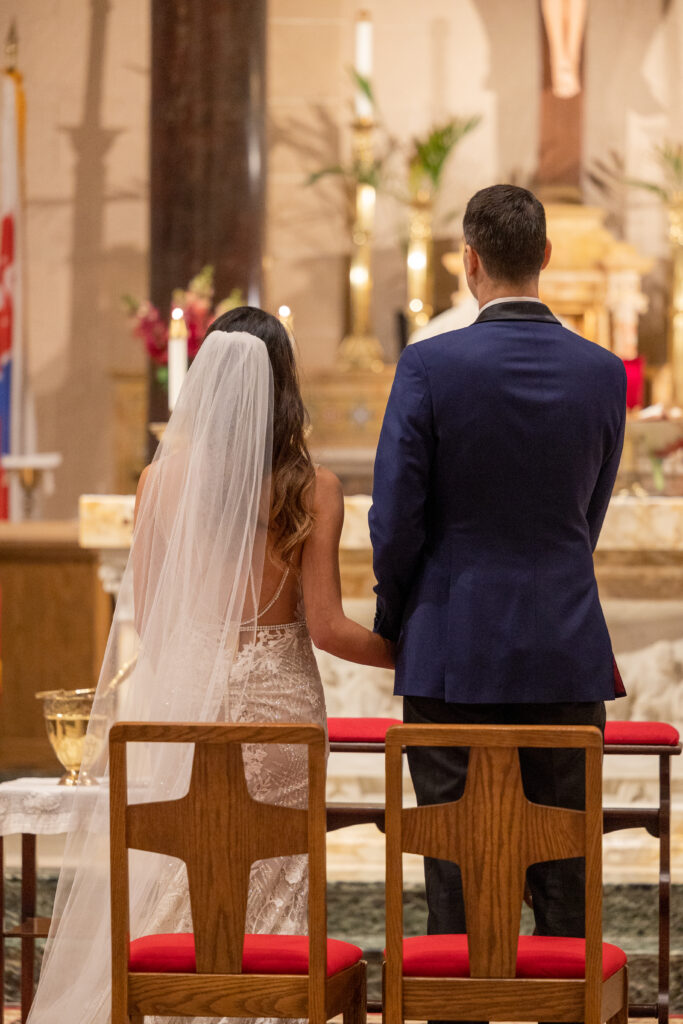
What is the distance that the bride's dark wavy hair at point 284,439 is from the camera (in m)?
2.86

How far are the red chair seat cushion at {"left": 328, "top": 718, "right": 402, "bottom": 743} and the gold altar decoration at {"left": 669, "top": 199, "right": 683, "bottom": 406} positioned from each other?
609 centimetres

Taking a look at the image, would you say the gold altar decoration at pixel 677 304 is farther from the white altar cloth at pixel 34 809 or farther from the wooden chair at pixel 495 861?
the wooden chair at pixel 495 861

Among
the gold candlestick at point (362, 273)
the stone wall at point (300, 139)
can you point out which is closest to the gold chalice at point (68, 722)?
the gold candlestick at point (362, 273)

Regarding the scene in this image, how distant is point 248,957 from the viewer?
2.41 metres

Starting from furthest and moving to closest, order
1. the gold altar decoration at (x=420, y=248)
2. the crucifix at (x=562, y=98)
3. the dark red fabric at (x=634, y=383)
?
the crucifix at (x=562, y=98) < the gold altar decoration at (x=420, y=248) < the dark red fabric at (x=634, y=383)

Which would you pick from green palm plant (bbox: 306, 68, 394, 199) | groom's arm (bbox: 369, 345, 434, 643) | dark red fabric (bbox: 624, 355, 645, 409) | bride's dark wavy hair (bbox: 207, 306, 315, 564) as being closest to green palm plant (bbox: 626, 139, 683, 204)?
green palm plant (bbox: 306, 68, 394, 199)

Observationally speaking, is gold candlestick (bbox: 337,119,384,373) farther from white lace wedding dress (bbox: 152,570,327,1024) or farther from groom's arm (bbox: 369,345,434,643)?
groom's arm (bbox: 369,345,434,643)

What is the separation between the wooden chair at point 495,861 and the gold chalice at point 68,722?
1.42 m

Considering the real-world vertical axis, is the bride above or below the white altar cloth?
above

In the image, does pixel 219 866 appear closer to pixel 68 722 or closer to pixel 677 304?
pixel 68 722

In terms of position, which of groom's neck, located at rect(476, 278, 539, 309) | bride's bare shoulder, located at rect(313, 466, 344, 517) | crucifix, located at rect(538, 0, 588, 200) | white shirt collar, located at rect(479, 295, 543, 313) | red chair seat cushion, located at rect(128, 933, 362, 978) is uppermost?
crucifix, located at rect(538, 0, 588, 200)

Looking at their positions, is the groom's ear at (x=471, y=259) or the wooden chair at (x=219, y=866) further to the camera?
the groom's ear at (x=471, y=259)

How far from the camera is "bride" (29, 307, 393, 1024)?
2836 mm

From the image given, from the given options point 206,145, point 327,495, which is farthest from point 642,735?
point 206,145
